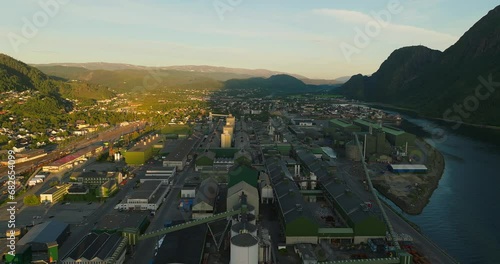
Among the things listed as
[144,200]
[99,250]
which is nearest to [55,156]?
[144,200]

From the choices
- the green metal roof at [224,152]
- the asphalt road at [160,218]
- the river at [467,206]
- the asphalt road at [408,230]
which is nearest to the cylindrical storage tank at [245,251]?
the asphalt road at [160,218]

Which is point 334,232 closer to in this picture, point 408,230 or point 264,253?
point 264,253

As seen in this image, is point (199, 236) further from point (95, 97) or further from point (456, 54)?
point (456, 54)

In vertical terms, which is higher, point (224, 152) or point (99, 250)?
point (224, 152)

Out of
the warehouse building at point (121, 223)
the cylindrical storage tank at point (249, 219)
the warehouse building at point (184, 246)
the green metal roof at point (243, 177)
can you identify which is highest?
the green metal roof at point (243, 177)

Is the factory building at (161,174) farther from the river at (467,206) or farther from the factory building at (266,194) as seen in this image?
the river at (467,206)

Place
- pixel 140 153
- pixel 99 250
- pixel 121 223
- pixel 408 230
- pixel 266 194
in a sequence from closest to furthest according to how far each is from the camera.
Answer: pixel 99 250 → pixel 121 223 → pixel 408 230 → pixel 266 194 → pixel 140 153
